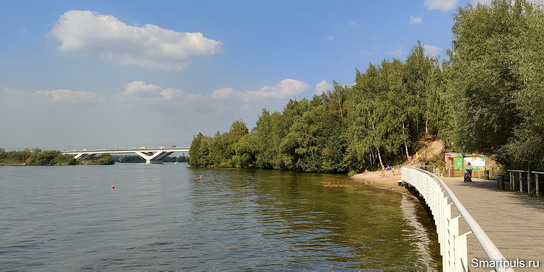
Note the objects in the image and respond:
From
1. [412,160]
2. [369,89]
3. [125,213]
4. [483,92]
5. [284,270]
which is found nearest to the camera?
[284,270]

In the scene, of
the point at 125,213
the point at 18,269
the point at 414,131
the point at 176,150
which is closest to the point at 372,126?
the point at 414,131

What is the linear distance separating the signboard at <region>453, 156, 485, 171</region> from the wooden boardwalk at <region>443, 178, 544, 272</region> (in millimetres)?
13325

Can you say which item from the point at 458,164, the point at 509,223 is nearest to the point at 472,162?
the point at 458,164

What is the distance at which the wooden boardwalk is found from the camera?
9.64m

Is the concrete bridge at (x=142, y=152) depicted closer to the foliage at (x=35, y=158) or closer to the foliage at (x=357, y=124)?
the foliage at (x=35, y=158)

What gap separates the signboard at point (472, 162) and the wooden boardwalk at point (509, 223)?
13.3 meters

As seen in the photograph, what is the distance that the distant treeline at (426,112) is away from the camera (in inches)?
789

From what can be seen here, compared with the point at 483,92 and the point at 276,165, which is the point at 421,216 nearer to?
the point at 483,92

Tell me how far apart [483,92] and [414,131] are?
4537 cm

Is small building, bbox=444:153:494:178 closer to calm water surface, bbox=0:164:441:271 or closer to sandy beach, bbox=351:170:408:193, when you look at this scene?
sandy beach, bbox=351:170:408:193

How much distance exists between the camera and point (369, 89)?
68.8 metres

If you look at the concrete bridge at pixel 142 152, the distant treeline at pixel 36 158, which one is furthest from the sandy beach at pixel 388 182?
the distant treeline at pixel 36 158

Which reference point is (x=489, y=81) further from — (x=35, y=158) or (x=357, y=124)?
(x=35, y=158)

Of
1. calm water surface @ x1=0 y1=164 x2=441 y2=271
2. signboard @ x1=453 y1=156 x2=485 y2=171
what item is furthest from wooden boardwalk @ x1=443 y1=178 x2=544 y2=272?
signboard @ x1=453 y1=156 x2=485 y2=171
